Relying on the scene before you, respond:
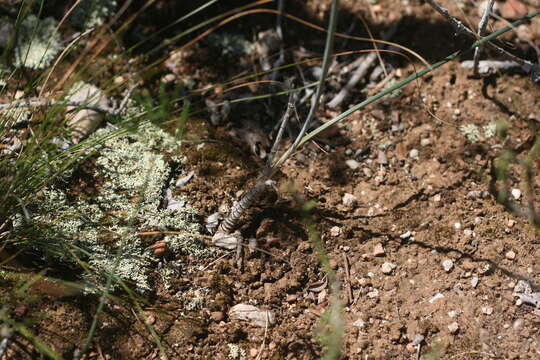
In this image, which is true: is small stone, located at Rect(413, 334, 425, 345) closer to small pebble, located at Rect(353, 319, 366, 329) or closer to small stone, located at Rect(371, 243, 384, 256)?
small pebble, located at Rect(353, 319, 366, 329)

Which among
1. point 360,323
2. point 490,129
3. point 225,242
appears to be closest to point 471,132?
point 490,129

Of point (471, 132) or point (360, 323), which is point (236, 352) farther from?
point (471, 132)

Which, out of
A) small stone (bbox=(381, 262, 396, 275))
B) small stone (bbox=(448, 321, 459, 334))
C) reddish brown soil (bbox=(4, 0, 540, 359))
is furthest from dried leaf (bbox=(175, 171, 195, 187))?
small stone (bbox=(448, 321, 459, 334))

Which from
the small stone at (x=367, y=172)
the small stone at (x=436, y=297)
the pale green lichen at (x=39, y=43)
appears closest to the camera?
the small stone at (x=436, y=297)

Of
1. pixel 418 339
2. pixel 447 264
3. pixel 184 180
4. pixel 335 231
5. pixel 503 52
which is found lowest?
pixel 418 339

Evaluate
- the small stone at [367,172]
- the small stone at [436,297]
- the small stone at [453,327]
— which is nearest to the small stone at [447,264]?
the small stone at [436,297]

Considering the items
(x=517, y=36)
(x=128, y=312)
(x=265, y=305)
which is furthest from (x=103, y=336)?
(x=517, y=36)

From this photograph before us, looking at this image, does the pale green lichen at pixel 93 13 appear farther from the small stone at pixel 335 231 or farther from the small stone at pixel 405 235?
the small stone at pixel 405 235

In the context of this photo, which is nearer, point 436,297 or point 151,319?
point 151,319
